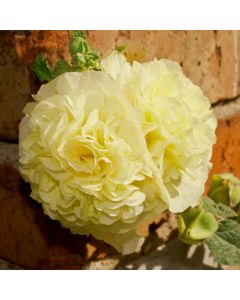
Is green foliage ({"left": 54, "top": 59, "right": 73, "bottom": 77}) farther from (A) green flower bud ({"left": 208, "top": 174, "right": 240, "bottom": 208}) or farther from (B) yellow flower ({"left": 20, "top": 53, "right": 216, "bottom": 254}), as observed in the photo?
(A) green flower bud ({"left": 208, "top": 174, "right": 240, "bottom": 208})

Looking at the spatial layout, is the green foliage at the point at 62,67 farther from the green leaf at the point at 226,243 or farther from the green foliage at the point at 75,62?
the green leaf at the point at 226,243

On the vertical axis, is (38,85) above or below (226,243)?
above

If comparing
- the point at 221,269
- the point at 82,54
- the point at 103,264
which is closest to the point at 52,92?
the point at 82,54

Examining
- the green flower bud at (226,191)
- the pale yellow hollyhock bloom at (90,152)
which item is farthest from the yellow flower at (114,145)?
the green flower bud at (226,191)

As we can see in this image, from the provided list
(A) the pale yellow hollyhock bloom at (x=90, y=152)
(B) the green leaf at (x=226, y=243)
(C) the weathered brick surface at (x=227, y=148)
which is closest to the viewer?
(A) the pale yellow hollyhock bloom at (x=90, y=152)

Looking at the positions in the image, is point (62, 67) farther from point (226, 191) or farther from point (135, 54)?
point (226, 191)

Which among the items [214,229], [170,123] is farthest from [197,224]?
[170,123]

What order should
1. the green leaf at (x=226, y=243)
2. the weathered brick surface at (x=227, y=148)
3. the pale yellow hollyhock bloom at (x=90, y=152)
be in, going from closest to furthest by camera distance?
the pale yellow hollyhock bloom at (x=90, y=152), the green leaf at (x=226, y=243), the weathered brick surface at (x=227, y=148)

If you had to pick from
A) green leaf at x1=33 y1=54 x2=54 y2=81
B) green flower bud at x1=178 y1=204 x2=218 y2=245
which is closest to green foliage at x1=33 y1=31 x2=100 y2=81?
green leaf at x1=33 y1=54 x2=54 y2=81
